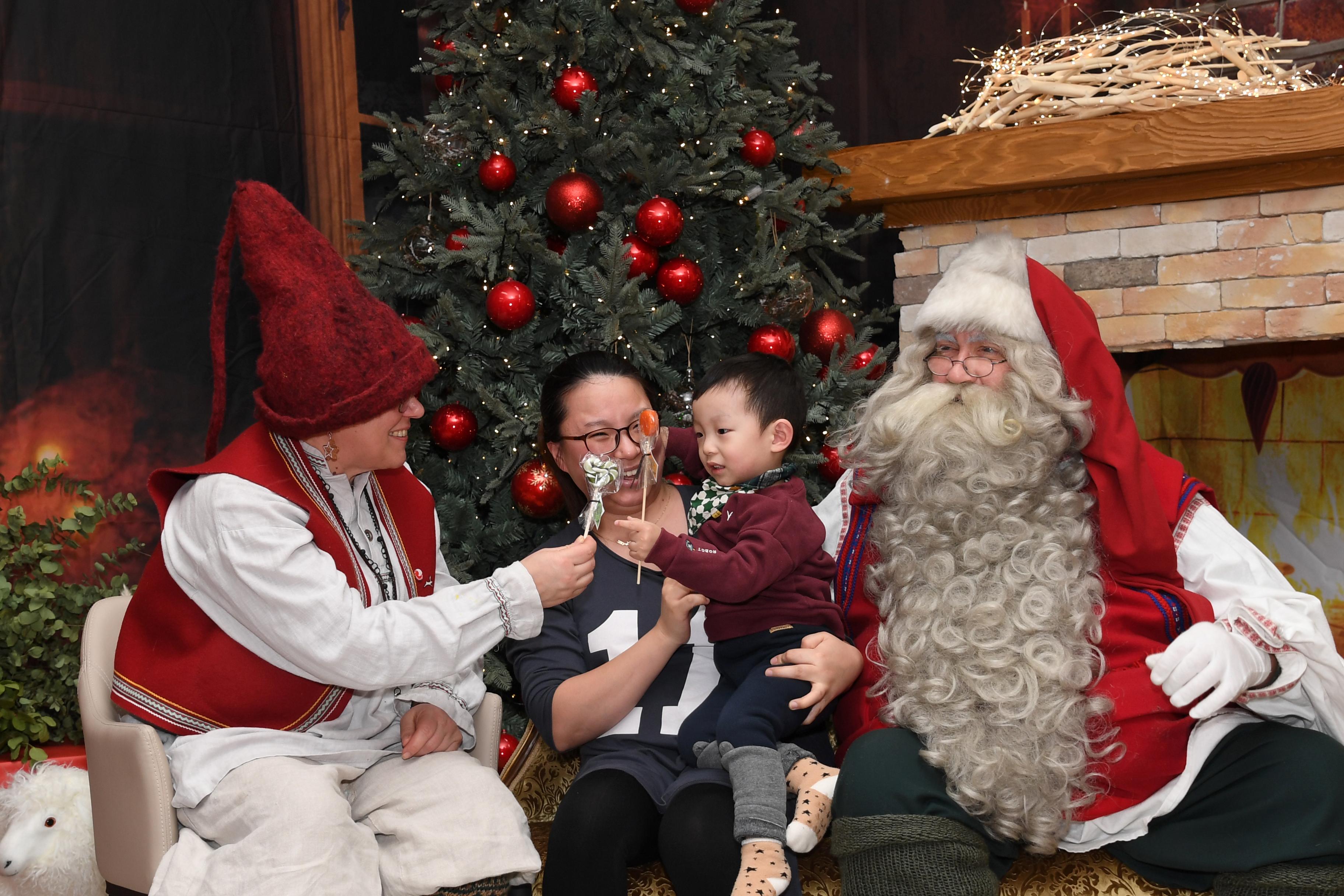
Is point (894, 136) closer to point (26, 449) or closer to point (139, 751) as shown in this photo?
point (26, 449)

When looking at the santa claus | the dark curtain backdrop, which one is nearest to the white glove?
the santa claus

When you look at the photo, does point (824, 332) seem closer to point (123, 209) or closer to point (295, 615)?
point (295, 615)

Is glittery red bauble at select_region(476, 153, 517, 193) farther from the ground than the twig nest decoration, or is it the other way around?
the twig nest decoration

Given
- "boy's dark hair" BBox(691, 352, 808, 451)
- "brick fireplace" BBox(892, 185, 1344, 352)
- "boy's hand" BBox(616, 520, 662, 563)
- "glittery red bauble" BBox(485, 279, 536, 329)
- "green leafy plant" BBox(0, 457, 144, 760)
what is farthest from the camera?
"brick fireplace" BBox(892, 185, 1344, 352)

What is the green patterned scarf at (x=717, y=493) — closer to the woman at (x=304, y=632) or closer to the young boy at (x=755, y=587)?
the young boy at (x=755, y=587)

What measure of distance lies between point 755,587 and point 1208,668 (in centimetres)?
A: 90

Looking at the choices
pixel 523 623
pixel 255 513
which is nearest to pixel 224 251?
pixel 255 513

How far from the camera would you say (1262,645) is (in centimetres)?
219

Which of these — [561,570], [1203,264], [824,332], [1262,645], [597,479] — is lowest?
[1262,645]

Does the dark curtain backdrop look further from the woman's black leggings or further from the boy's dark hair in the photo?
the woman's black leggings

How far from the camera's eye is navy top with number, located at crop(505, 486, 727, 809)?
2.37 meters

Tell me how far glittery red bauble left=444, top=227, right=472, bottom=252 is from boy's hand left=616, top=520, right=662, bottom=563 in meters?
1.43

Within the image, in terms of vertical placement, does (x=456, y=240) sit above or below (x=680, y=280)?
above

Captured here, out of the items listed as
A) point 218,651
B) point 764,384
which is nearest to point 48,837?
point 218,651
